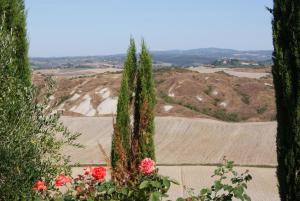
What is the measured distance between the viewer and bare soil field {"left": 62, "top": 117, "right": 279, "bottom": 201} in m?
22.7

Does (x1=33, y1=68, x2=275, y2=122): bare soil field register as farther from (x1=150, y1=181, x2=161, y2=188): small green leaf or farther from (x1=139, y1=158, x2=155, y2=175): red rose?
(x1=150, y1=181, x2=161, y2=188): small green leaf

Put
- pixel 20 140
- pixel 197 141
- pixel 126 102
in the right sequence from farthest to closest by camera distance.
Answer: pixel 197 141, pixel 126 102, pixel 20 140

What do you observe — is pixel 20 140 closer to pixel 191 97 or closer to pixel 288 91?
pixel 288 91

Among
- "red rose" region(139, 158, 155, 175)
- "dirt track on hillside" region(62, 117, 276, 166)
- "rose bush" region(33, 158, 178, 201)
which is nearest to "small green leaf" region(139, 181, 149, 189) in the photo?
"rose bush" region(33, 158, 178, 201)

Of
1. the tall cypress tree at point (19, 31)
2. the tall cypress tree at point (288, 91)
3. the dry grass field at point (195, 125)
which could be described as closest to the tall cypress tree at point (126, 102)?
the dry grass field at point (195, 125)

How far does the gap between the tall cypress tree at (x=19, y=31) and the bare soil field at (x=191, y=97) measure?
29776mm

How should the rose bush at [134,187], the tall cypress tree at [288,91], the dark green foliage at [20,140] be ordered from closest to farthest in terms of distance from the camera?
the rose bush at [134,187], the dark green foliage at [20,140], the tall cypress tree at [288,91]

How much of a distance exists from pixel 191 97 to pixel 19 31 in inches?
1502

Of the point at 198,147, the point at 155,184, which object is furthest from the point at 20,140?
the point at 198,147

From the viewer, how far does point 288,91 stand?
9.01m

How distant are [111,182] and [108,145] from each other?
22.9 meters

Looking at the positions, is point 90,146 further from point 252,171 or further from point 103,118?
point 252,171

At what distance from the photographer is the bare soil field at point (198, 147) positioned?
22.7 meters

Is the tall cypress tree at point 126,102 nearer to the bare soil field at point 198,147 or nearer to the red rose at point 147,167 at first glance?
the bare soil field at point 198,147
